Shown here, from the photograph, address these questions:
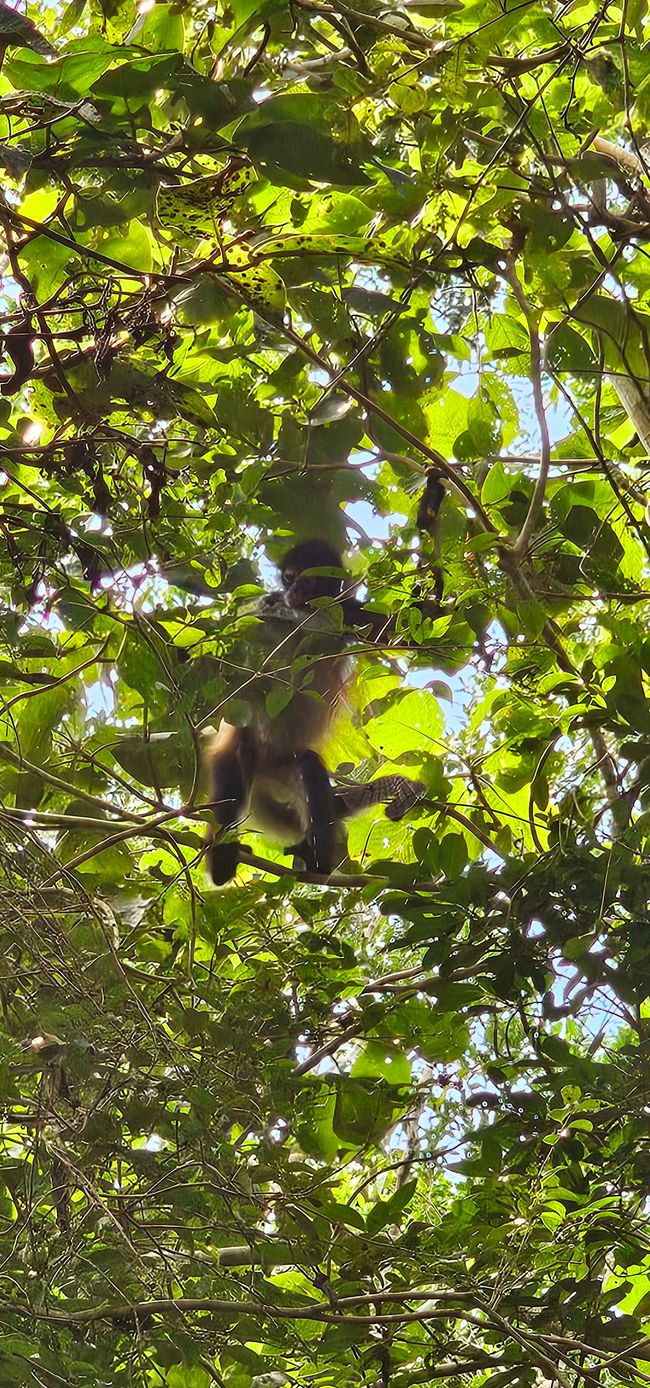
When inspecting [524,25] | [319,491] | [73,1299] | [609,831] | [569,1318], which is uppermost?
[524,25]

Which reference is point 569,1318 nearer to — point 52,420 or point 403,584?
point 403,584

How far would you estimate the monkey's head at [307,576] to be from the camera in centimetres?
222

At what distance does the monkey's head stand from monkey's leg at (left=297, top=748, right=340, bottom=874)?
0.43 meters

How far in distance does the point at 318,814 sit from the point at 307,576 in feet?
2.32

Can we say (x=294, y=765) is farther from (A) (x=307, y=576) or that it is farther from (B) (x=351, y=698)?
(B) (x=351, y=698)

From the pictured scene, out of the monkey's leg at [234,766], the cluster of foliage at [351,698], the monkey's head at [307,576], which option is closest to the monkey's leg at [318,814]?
the monkey's leg at [234,766]

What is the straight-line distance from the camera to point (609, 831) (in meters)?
1.67

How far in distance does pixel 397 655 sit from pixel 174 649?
1.30 ft

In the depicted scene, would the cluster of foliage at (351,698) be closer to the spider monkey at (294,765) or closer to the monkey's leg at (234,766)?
the spider monkey at (294,765)

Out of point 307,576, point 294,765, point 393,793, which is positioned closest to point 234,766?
point 294,765

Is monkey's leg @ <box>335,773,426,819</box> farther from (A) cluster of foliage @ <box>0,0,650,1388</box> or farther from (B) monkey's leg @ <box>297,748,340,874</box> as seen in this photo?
(B) monkey's leg @ <box>297,748,340,874</box>

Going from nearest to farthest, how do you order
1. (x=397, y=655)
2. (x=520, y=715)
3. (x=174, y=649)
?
1. (x=520, y=715)
2. (x=174, y=649)
3. (x=397, y=655)

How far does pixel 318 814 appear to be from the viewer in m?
2.89

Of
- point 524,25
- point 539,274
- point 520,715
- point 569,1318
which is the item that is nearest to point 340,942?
point 520,715
